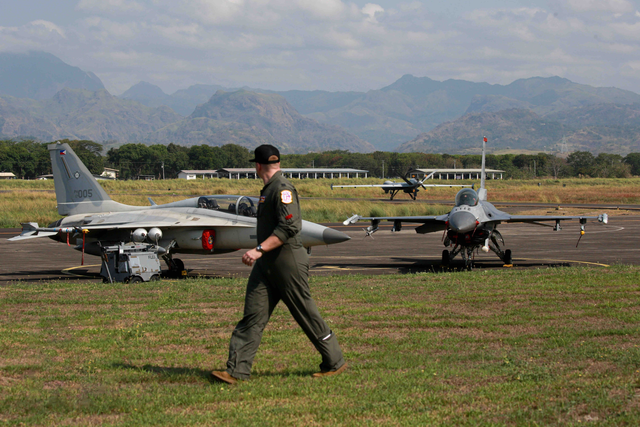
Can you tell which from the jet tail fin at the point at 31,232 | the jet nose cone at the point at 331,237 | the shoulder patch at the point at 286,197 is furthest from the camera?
the jet tail fin at the point at 31,232

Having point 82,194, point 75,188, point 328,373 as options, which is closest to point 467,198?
point 82,194

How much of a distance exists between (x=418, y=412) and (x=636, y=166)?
680ft

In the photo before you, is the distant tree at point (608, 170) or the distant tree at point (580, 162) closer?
the distant tree at point (608, 170)

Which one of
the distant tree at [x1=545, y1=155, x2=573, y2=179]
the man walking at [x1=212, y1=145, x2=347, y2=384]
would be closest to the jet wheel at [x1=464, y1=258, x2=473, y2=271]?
the man walking at [x1=212, y1=145, x2=347, y2=384]

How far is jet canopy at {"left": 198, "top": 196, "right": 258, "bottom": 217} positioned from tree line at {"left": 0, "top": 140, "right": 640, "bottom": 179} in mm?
132890

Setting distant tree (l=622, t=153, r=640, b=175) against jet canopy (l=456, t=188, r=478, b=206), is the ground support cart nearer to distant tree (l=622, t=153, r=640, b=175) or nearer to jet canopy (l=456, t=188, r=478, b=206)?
jet canopy (l=456, t=188, r=478, b=206)

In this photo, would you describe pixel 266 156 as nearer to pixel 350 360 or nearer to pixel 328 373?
pixel 328 373

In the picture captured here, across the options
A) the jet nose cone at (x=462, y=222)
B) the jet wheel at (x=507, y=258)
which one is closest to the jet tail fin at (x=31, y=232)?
the jet nose cone at (x=462, y=222)

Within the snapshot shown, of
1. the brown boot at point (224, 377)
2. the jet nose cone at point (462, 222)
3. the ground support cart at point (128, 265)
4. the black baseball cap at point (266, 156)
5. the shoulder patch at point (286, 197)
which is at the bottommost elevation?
the ground support cart at point (128, 265)

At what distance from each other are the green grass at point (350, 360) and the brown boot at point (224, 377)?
0.36 feet

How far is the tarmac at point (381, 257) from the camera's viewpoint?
59.3 feet

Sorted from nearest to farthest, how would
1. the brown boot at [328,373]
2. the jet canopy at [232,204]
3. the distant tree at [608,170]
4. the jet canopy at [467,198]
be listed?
the brown boot at [328,373] → the jet canopy at [232,204] → the jet canopy at [467,198] → the distant tree at [608,170]

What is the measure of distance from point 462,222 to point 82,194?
482 inches

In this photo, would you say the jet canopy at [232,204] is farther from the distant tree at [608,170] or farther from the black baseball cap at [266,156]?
the distant tree at [608,170]
